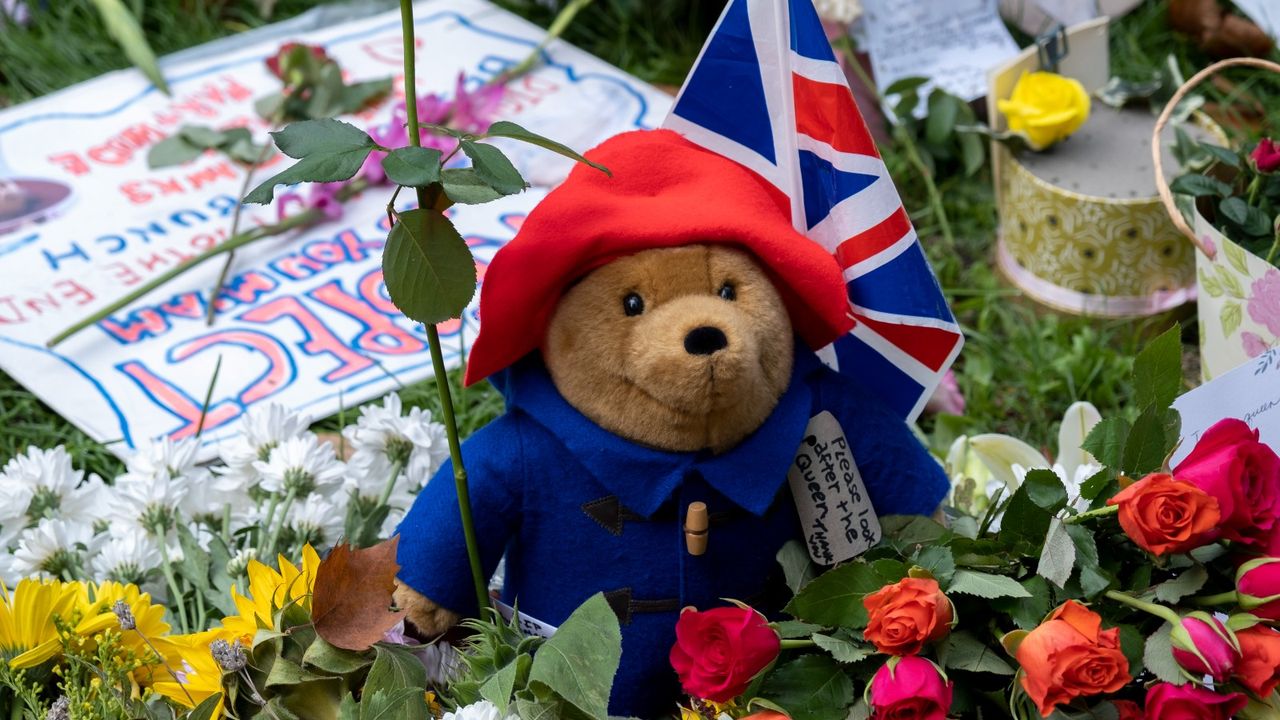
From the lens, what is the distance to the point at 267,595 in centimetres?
82

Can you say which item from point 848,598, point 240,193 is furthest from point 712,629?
point 240,193

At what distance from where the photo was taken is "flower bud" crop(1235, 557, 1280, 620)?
26.4 inches

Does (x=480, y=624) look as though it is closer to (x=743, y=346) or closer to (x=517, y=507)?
(x=517, y=507)

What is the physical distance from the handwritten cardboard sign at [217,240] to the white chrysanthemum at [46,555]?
0.39 m

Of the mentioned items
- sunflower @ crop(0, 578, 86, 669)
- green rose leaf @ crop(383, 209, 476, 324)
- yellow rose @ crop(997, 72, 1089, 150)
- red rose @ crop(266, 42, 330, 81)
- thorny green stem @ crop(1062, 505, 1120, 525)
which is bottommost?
red rose @ crop(266, 42, 330, 81)

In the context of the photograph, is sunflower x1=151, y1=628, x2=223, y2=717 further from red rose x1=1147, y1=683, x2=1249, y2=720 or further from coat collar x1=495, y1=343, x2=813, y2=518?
red rose x1=1147, y1=683, x2=1249, y2=720

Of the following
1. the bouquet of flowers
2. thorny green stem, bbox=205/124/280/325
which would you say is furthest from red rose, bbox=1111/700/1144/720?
thorny green stem, bbox=205/124/280/325

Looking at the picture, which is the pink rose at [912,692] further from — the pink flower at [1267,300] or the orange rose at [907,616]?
the pink flower at [1267,300]

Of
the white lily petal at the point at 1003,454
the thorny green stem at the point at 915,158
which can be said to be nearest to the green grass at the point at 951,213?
the thorny green stem at the point at 915,158

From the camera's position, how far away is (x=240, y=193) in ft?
6.11

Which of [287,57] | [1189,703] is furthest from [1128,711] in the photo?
[287,57]

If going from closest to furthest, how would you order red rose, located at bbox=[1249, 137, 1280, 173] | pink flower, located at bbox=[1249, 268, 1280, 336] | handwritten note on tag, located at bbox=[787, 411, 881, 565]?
handwritten note on tag, located at bbox=[787, 411, 881, 565] < pink flower, located at bbox=[1249, 268, 1280, 336] < red rose, located at bbox=[1249, 137, 1280, 173]

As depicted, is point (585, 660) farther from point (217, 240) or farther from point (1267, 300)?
point (217, 240)

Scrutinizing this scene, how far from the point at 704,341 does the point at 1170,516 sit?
28 cm
